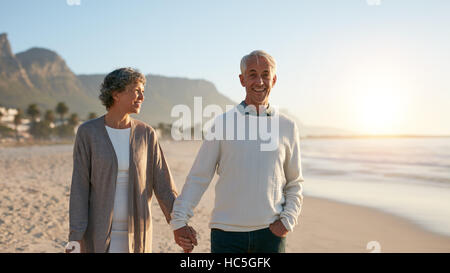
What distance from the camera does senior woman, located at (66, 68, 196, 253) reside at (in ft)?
9.29

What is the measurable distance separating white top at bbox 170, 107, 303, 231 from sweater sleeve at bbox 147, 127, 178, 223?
1.97 ft

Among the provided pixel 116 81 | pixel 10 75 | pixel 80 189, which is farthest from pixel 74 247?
pixel 10 75

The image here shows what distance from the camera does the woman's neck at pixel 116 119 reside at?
3.04 metres

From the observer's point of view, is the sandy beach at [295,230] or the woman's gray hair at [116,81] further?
the sandy beach at [295,230]

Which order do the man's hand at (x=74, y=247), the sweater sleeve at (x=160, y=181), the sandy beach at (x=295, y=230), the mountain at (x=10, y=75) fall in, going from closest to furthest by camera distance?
the man's hand at (x=74, y=247) → the sweater sleeve at (x=160, y=181) → the sandy beach at (x=295, y=230) → the mountain at (x=10, y=75)

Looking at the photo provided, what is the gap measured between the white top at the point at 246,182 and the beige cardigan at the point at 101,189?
1.70 ft

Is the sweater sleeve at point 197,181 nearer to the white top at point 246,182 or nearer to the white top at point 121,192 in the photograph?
the white top at point 246,182

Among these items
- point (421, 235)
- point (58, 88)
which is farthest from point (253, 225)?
point (58, 88)

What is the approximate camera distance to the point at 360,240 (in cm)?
789

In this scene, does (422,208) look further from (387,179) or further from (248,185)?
(248,185)

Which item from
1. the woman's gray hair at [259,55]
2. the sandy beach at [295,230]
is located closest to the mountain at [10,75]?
the sandy beach at [295,230]

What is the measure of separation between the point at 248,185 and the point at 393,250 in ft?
19.7

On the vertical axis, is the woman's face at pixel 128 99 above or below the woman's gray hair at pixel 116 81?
below

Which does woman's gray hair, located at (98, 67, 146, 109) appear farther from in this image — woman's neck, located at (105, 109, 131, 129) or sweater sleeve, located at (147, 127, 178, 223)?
sweater sleeve, located at (147, 127, 178, 223)
